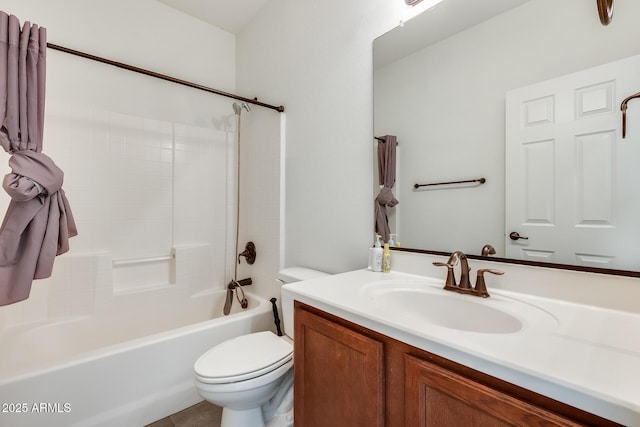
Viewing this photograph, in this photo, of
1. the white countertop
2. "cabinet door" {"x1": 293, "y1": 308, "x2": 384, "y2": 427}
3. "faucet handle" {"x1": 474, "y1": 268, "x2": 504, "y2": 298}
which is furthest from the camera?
"faucet handle" {"x1": 474, "y1": 268, "x2": 504, "y2": 298}

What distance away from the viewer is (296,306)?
1.06m

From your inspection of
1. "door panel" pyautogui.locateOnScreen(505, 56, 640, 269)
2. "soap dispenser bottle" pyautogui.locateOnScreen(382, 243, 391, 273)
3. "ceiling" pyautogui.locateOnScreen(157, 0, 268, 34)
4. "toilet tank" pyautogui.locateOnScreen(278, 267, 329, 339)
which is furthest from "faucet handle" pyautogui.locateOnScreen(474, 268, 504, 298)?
"ceiling" pyautogui.locateOnScreen(157, 0, 268, 34)

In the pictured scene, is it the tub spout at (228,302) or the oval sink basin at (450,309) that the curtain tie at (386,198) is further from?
the tub spout at (228,302)

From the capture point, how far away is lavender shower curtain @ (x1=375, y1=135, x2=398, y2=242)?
135 centimetres

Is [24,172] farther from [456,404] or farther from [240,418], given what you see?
[456,404]

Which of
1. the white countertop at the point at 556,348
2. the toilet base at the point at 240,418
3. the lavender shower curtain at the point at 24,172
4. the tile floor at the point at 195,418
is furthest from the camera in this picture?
the tile floor at the point at 195,418

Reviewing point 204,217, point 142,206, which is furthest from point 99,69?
point 204,217

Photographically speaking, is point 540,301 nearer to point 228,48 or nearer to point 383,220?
point 383,220

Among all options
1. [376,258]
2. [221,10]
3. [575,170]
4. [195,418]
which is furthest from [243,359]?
[221,10]

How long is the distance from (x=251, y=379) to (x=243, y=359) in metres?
0.11

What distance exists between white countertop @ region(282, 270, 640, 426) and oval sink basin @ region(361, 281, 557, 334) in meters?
Answer: 0.02

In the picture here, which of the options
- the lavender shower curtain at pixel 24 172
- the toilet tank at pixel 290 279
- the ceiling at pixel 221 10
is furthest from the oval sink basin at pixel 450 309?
the ceiling at pixel 221 10

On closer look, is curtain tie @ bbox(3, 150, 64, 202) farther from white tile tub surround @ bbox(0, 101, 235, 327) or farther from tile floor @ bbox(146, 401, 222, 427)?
tile floor @ bbox(146, 401, 222, 427)

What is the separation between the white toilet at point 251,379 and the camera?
3.76ft
